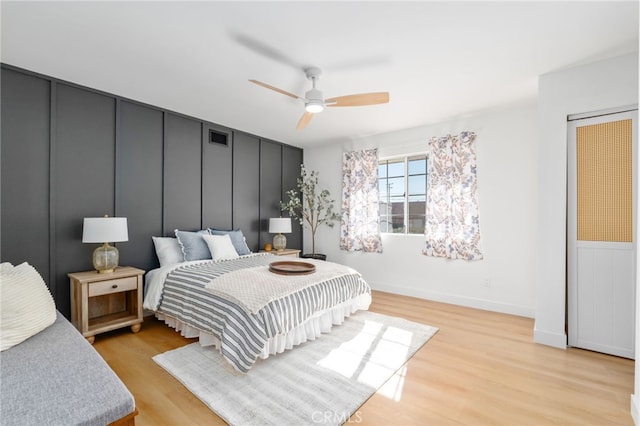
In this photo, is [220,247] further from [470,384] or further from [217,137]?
[470,384]

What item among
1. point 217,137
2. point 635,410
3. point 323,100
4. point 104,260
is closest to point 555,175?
point 635,410

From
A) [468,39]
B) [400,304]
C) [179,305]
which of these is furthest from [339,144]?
[179,305]

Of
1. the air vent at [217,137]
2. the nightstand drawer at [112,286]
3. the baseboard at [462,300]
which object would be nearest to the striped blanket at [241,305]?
the nightstand drawer at [112,286]

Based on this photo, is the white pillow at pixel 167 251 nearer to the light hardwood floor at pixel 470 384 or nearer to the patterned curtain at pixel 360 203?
the light hardwood floor at pixel 470 384

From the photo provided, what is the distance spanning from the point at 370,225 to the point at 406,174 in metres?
1.00

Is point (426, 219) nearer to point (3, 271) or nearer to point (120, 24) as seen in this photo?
point (120, 24)

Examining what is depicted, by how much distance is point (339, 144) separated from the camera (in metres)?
5.48

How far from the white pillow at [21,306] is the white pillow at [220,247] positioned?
184 cm

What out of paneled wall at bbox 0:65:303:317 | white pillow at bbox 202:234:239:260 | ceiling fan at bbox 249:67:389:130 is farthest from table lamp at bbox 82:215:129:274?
ceiling fan at bbox 249:67:389:130

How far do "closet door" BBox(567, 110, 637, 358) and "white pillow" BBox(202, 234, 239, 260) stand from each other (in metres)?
3.68

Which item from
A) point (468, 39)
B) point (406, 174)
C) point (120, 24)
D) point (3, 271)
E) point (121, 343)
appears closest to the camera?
point (3, 271)

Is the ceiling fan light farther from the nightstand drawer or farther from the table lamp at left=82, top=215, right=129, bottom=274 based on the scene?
the nightstand drawer

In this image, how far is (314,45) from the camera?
2.37 m

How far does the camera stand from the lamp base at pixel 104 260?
118 inches
